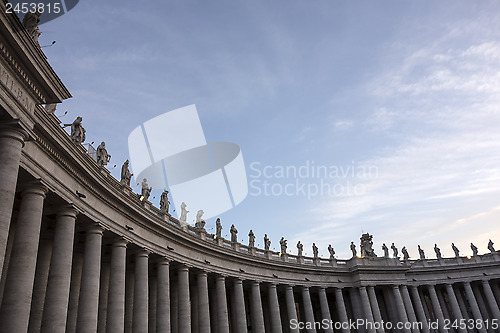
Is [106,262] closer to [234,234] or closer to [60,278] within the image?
[60,278]

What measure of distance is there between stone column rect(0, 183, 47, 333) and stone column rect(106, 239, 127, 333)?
11.9 metres

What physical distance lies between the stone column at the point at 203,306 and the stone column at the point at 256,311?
12.9 meters

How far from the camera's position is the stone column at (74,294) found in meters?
35.0

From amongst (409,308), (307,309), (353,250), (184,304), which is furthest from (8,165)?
(409,308)

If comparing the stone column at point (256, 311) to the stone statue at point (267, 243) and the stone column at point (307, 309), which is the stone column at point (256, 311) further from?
the stone column at point (307, 309)

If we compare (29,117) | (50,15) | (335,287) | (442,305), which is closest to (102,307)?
(29,117)

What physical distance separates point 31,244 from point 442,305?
92634 millimetres

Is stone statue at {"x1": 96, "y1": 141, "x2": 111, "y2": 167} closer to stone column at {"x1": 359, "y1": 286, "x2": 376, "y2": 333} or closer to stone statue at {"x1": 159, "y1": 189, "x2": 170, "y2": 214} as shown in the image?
stone statue at {"x1": 159, "y1": 189, "x2": 170, "y2": 214}

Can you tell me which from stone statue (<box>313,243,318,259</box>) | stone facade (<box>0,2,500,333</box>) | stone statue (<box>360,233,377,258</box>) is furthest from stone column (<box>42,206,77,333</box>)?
stone statue (<box>360,233,377,258</box>)

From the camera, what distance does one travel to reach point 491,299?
276 ft

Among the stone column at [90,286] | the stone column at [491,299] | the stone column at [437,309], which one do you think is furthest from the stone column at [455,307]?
the stone column at [90,286]

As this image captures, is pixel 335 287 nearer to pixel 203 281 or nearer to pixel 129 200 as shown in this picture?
pixel 203 281

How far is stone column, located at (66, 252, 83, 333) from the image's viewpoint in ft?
115

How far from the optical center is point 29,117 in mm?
22625
